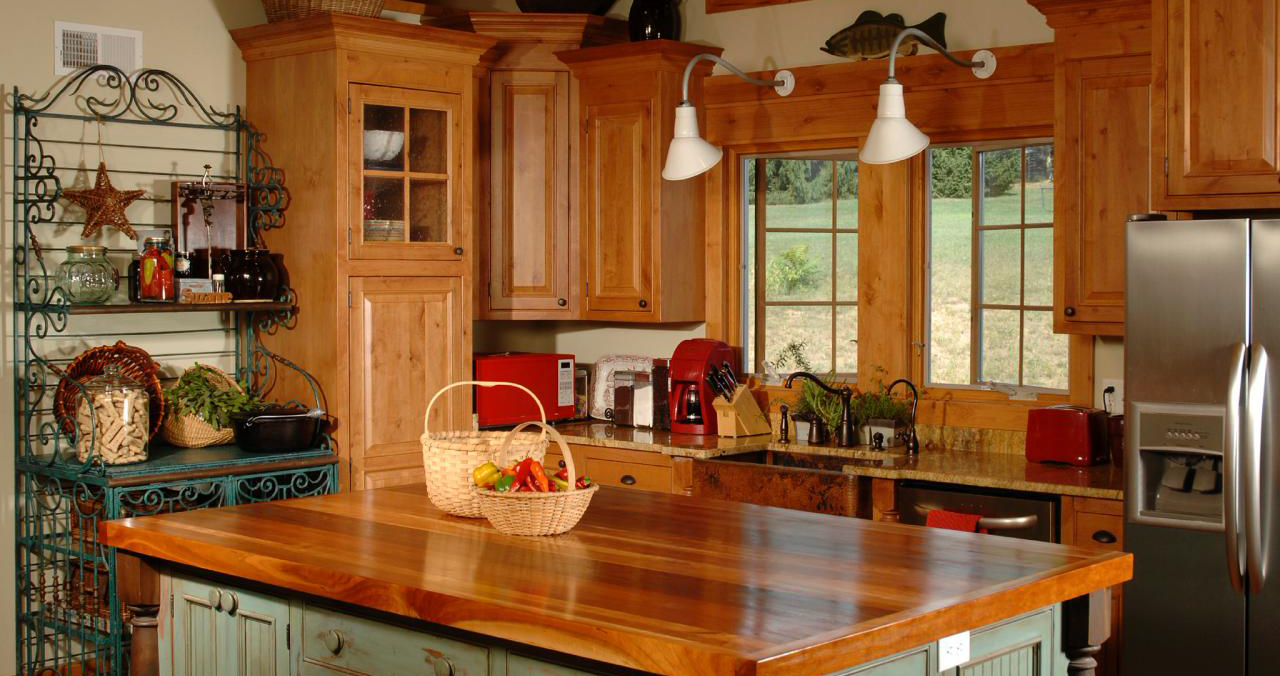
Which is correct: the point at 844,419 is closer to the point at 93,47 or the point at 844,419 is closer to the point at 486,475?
the point at 486,475

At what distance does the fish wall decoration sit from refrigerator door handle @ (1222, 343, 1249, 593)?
1773mm

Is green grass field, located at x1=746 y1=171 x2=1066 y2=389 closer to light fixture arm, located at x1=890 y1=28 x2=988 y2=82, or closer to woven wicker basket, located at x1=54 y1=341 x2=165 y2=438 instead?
light fixture arm, located at x1=890 y1=28 x2=988 y2=82

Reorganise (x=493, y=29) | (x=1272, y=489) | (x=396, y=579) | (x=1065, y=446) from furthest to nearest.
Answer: (x=493, y=29) → (x=1065, y=446) → (x=1272, y=489) → (x=396, y=579)

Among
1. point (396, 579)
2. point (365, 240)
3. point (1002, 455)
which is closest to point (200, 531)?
point (396, 579)

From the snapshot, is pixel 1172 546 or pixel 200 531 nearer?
pixel 200 531

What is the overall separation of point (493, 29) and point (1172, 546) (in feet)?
10.7

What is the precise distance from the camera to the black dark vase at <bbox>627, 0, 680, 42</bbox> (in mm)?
5285

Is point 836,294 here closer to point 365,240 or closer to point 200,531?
point 365,240

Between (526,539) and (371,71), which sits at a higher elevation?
(371,71)

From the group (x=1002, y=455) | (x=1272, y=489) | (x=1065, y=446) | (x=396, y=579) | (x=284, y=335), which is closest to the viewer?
(x=396, y=579)

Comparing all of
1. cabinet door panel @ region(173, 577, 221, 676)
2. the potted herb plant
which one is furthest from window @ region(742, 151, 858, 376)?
cabinet door panel @ region(173, 577, 221, 676)

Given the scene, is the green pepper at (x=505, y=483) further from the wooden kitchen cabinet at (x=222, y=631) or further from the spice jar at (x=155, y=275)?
the spice jar at (x=155, y=275)

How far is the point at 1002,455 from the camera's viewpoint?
15.2 feet

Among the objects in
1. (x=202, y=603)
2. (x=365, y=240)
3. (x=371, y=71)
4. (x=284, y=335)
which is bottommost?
(x=202, y=603)
